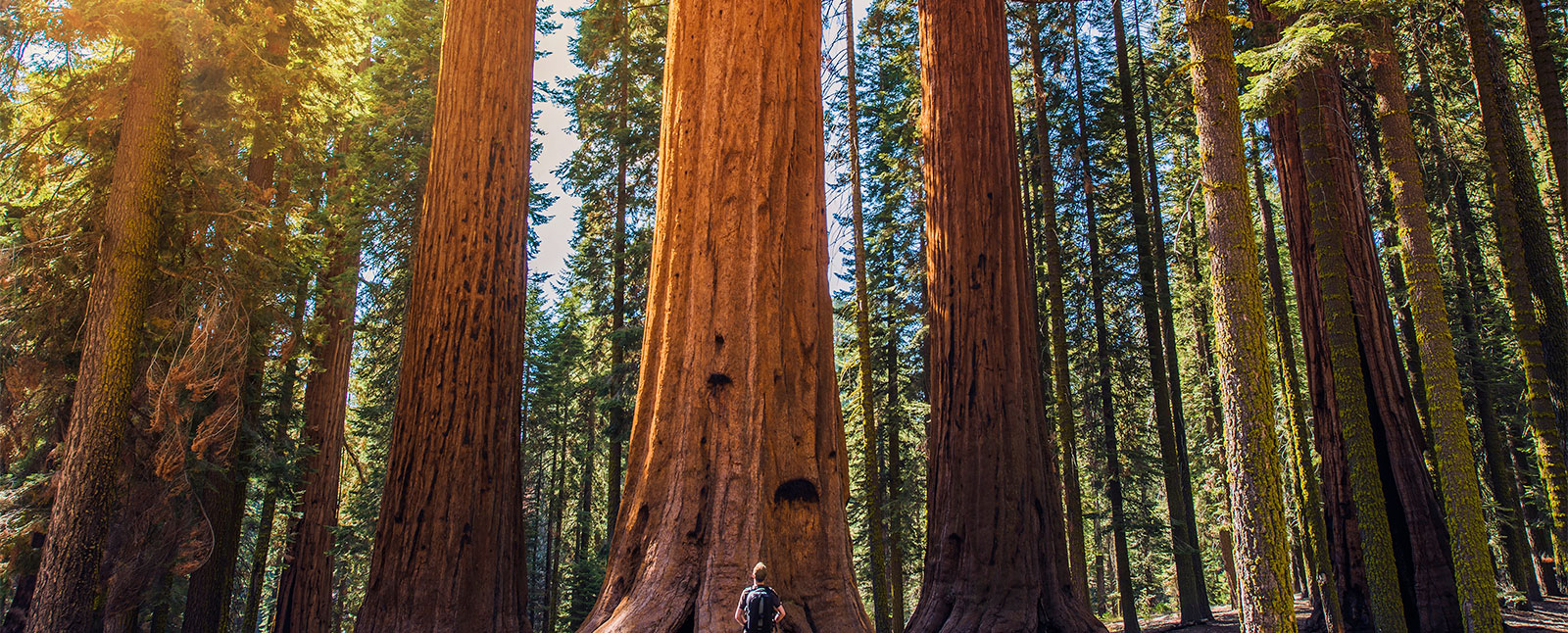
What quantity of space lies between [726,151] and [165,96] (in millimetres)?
10628

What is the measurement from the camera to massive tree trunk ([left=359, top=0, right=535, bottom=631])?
6.09 metres

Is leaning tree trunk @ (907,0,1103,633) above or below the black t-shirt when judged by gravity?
above

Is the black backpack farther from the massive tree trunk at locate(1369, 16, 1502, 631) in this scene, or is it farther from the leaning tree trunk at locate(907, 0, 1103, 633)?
the massive tree trunk at locate(1369, 16, 1502, 631)

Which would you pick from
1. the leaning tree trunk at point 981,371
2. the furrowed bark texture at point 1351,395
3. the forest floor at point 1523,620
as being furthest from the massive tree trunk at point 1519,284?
the leaning tree trunk at point 981,371

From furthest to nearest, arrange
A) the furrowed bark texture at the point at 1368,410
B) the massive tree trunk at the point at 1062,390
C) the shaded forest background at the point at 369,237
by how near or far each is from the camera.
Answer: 1. the massive tree trunk at the point at 1062,390
2. the shaded forest background at the point at 369,237
3. the furrowed bark texture at the point at 1368,410

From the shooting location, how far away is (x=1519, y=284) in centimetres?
903

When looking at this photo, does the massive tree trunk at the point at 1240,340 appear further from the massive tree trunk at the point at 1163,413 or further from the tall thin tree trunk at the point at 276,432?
the tall thin tree trunk at the point at 276,432

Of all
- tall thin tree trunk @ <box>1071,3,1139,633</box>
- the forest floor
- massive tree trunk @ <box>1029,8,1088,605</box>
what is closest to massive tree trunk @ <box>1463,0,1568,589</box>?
the forest floor

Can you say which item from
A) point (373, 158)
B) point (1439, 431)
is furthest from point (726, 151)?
point (373, 158)

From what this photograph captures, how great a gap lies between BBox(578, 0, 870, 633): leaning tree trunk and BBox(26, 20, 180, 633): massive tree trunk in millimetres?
8908

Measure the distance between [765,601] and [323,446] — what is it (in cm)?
1315

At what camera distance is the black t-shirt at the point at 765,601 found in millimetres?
3568

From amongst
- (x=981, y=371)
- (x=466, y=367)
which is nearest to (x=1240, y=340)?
(x=981, y=371)

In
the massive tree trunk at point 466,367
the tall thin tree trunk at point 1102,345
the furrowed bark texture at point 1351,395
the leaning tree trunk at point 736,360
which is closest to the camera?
the leaning tree trunk at point 736,360
